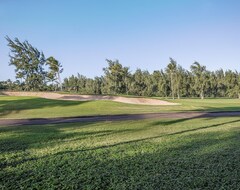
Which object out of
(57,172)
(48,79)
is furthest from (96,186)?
(48,79)

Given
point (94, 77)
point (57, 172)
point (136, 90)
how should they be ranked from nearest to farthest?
1. point (57, 172)
2. point (136, 90)
3. point (94, 77)

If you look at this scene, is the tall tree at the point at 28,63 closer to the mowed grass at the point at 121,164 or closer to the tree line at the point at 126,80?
the tree line at the point at 126,80

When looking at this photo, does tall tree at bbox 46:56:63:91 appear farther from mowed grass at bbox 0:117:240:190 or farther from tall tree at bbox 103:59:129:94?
mowed grass at bbox 0:117:240:190

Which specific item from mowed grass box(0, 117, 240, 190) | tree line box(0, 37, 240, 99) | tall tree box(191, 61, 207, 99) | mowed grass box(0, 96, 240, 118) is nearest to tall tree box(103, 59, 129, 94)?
tree line box(0, 37, 240, 99)

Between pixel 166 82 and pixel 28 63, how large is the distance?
1444 inches

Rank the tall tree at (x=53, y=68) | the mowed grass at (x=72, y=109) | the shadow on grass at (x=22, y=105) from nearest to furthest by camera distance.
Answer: the mowed grass at (x=72, y=109)
the shadow on grass at (x=22, y=105)
the tall tree at (x=53, y=68)

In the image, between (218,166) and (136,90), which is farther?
(136,90)

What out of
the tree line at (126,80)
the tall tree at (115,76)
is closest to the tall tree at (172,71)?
the tree line at (126,80)

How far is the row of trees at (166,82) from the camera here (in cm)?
5734

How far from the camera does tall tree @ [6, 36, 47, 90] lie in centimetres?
4856

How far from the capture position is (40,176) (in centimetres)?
396

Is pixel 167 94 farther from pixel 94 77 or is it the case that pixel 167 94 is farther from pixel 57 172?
pixel 57 172

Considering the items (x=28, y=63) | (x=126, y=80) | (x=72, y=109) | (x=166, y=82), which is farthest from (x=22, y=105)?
(x=166, y=82)

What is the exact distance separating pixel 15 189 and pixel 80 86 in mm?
72460
